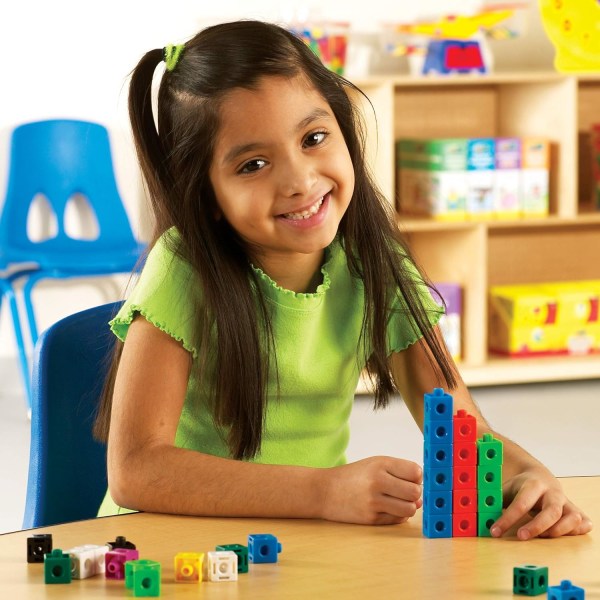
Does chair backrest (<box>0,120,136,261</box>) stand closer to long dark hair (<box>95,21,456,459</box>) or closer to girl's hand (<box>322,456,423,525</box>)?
long dark hair (<box>95,21,456,459</box>)

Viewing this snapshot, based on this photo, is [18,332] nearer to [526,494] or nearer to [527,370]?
[527,370]

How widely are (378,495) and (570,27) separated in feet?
10.9

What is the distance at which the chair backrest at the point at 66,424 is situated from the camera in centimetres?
147

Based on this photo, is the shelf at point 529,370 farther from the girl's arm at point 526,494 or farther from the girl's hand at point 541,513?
the girl's hand at point 541,513

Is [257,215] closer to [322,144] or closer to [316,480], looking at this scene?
[322,144]

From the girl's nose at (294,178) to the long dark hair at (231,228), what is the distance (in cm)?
10

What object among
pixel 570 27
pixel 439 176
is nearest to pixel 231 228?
pixel 439 176

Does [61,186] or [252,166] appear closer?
[252,166]

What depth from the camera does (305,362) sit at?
56.1 inches

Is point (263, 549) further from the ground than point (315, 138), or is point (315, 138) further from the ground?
point (315, 138)

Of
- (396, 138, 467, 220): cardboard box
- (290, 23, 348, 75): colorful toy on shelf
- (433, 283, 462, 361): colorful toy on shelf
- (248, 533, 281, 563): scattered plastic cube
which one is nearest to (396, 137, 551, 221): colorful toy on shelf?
(396, 138, 467, 220): cardboard box

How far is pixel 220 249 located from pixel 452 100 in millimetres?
3145

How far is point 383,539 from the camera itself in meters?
1.07

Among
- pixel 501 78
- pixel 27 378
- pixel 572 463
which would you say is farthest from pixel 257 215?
pixel 501 78
